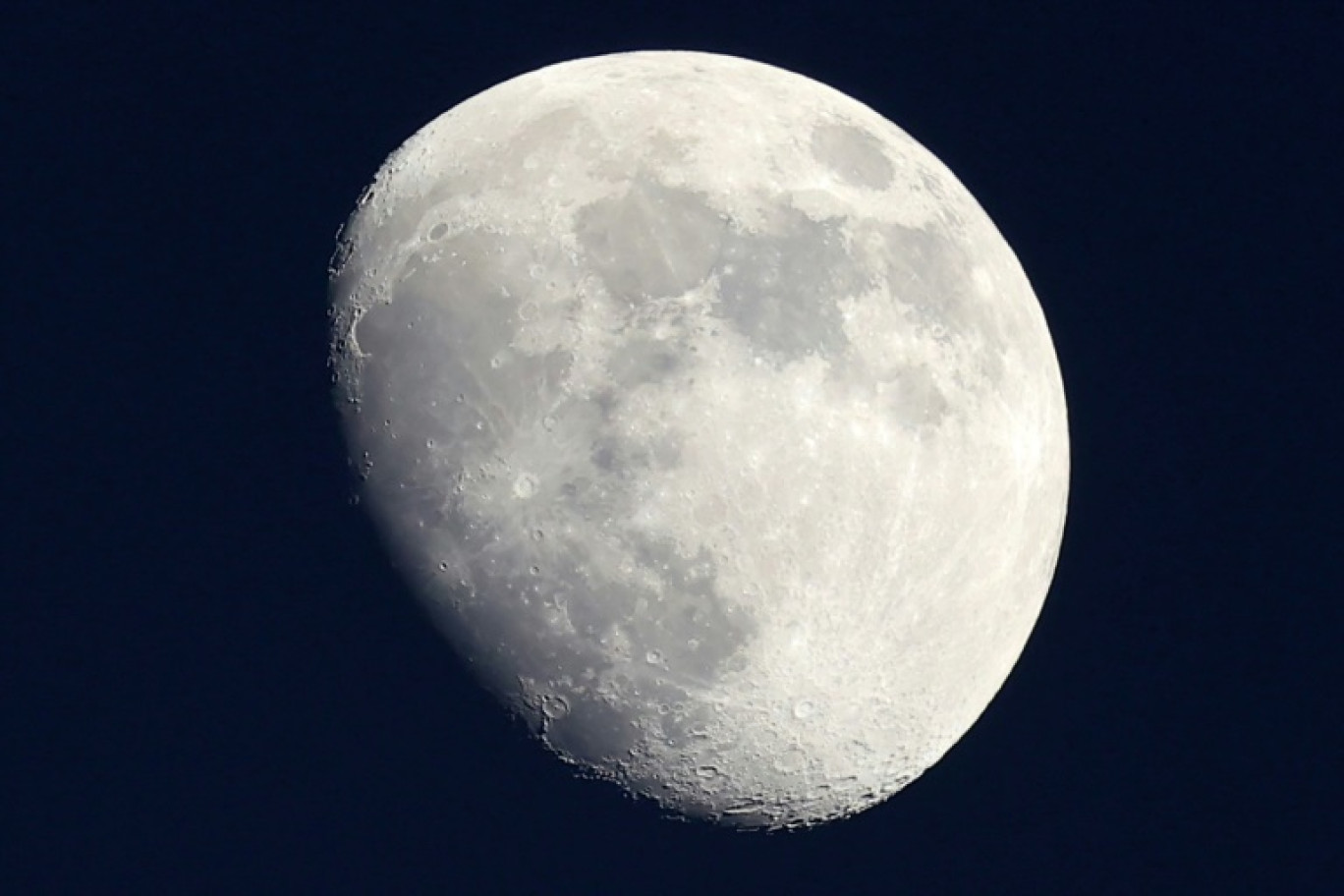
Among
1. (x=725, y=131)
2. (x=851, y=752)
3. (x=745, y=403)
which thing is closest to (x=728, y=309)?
(x=745, y=403)

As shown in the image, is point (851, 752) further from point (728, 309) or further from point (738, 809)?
point (728, 309)

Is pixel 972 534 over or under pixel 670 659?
over

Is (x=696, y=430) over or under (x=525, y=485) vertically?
over

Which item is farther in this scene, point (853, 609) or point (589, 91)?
point (589, 91)

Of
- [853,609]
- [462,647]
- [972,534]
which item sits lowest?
[462,647]

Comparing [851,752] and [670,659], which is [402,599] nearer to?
[670,659]

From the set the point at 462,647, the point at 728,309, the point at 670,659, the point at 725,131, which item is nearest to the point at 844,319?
the point at 728,309
